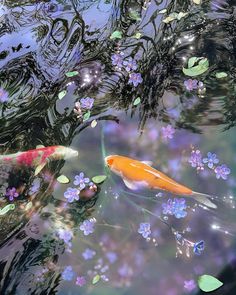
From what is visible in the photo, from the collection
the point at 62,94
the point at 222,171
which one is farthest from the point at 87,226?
the point at 62,94

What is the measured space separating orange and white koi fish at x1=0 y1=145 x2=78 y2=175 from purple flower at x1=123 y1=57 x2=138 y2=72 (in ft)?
1.62

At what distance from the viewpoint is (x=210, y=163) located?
1.87 metres

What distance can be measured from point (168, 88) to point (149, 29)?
42 cm

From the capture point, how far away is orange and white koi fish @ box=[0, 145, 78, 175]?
2049 millimetres

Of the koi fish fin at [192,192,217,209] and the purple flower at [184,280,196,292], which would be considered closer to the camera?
the purple flower at [184,280,196,292]

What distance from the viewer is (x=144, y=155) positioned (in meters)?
1.95

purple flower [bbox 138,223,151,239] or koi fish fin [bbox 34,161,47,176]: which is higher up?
koi fish fin [bbox 34,161,47,176]

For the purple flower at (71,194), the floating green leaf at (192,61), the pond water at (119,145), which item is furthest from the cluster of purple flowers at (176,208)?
the floating green leaf at (192,61)

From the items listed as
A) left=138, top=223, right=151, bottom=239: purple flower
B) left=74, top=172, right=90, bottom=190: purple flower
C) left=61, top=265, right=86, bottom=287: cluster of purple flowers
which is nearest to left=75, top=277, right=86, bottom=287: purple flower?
left=61, top=265, right=86, bottom=287: cluster of purple flowers

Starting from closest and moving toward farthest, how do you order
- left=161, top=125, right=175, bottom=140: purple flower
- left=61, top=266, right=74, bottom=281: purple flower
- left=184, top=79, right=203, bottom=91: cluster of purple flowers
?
left=61, top=266, right=74, bottom=281: purple flower < left=161, top=125, right=175, bottom=140: purple flower < left=184, top=79, right=203, bottom=91: cluster of purple flowers

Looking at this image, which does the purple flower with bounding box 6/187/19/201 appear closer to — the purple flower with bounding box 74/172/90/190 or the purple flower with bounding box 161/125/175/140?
the purple flower with bounding box 74/172/90/190

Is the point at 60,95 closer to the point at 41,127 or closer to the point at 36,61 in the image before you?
the point at 41,127

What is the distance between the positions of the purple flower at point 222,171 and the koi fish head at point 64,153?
0.58 metres

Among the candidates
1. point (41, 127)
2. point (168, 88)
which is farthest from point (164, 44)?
point (41, 127)
